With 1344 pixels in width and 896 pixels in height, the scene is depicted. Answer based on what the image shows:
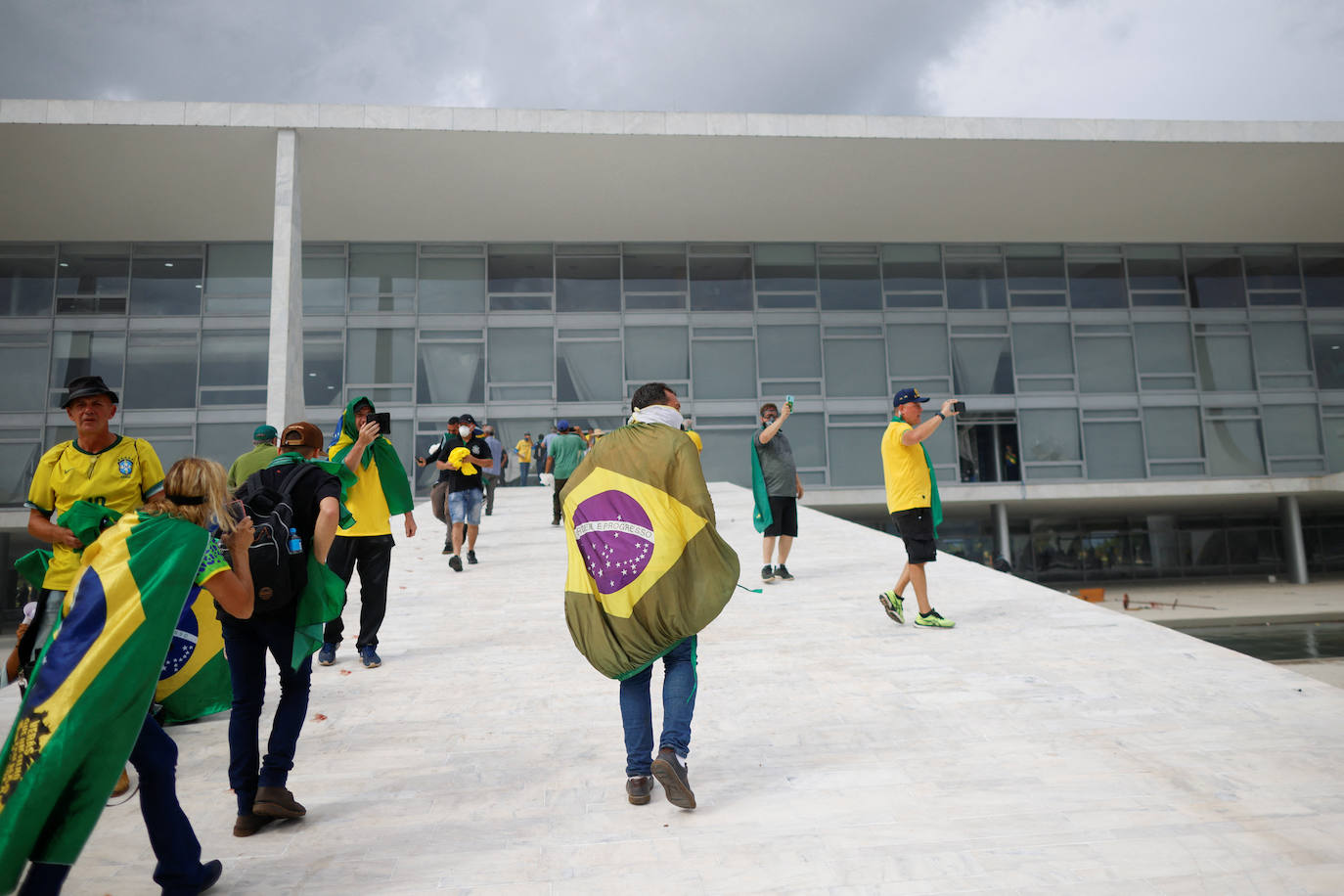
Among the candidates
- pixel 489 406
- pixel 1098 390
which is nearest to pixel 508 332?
pixel 489 406

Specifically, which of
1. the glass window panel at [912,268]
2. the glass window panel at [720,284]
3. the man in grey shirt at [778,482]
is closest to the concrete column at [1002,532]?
the glass window panel at [912,268]

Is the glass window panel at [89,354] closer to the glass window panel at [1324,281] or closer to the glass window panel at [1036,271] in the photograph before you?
the glass window panel at [1036,271]

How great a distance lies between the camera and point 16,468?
20.2 meters

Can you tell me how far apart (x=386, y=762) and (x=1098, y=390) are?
23.4 meters

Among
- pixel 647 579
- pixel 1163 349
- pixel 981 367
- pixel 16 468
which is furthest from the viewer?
pixel 1163 349

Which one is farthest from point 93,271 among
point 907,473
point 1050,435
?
point 1050,435

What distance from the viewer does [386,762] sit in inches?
154

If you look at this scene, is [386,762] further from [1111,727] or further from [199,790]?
[1111,727]

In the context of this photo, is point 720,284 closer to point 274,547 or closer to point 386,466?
point 386,466

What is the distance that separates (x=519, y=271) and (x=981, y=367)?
42.9 feet

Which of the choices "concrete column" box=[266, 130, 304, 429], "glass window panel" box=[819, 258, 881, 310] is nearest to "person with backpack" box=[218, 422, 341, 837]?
"concrete column" box=[266, 130, 304, 429]

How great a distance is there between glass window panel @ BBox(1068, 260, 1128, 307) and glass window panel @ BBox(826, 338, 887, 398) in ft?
19.4

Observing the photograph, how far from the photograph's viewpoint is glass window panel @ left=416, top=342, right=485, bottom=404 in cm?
2161

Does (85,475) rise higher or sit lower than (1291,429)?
lower
